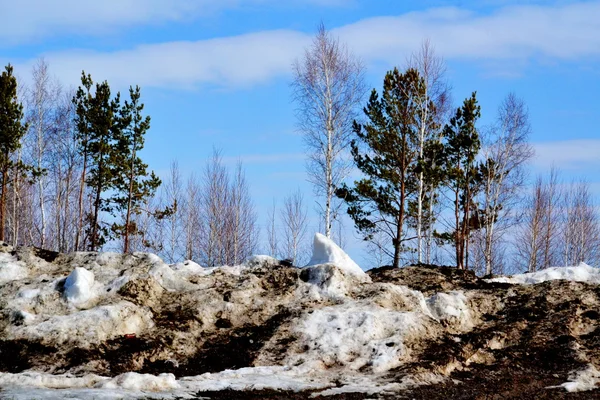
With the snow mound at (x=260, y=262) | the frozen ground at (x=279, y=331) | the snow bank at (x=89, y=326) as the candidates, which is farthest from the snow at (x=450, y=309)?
the snow bank at (x=89, y=326)

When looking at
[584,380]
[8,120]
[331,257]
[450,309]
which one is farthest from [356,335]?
[8,120]

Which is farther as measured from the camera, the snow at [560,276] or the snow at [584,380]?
the snow at [560,276]

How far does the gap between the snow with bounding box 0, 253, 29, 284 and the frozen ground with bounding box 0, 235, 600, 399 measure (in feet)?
0.11

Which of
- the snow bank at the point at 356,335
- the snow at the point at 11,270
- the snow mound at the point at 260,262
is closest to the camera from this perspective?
the snow bank at the point at 356,335

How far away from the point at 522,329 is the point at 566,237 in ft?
105

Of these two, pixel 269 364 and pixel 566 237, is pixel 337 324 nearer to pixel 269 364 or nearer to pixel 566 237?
pixel 269 364

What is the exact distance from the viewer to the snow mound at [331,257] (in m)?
14.5

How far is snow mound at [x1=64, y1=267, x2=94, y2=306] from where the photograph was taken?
12.7 metres

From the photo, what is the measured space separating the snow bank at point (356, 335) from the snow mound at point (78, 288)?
430cm

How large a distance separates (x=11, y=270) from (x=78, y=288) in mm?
2254

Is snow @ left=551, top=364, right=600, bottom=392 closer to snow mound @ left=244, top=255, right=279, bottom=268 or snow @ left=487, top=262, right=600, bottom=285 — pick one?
snow @ left=487, top=262, right=600, bottom=285

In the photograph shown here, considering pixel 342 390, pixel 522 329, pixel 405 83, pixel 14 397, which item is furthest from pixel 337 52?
pixel 14 397

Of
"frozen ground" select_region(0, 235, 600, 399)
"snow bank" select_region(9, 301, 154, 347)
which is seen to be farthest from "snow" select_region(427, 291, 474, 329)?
"snow bank" select_region(9, 301, 154, 347)

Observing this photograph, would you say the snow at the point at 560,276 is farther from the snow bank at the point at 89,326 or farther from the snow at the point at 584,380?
the snow bank at the point at 89,326
